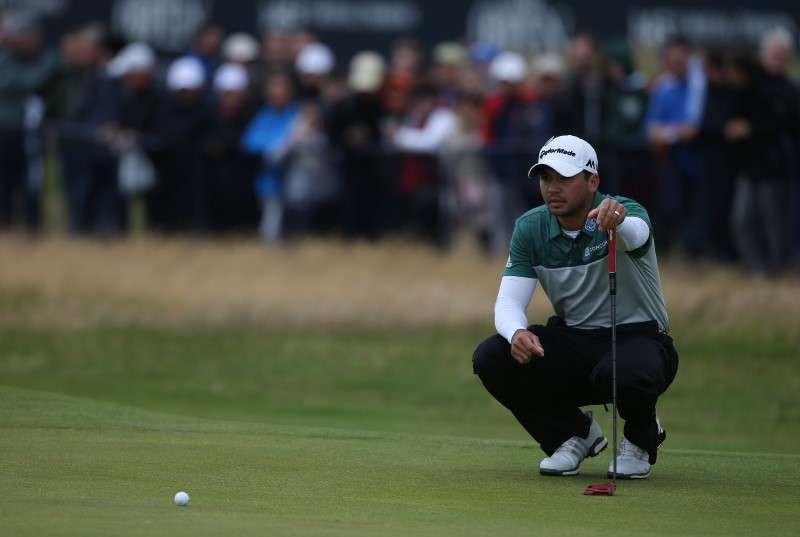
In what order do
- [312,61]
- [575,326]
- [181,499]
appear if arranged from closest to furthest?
[181,499] < [575,326] < [312,61]

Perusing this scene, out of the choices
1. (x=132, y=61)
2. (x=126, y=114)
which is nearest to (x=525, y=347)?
(x=126, y=114)

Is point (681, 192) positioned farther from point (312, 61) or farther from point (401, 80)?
point (312, 61)

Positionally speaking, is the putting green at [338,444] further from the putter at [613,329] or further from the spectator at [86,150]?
the spectator at [86,150]

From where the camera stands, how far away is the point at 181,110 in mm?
20594

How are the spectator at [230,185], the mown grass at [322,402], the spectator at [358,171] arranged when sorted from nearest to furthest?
the mown grass at [322,402] < the spectator at [358,171] < the spectator at [230,185]

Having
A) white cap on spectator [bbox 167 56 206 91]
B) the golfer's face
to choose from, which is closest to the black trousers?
the golfer's face

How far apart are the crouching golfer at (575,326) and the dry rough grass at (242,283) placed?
29.4ft

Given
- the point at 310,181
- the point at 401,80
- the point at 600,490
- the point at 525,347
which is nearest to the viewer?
the point at 600,490

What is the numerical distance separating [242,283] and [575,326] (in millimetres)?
10676

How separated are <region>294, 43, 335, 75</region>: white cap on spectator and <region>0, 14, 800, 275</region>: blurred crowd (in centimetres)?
4

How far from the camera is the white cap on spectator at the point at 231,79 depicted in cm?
2116

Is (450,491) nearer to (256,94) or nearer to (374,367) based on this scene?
(374,367)

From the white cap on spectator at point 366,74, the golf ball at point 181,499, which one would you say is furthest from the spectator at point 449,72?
the golf ball at point 181,499

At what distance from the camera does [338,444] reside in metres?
9.79
